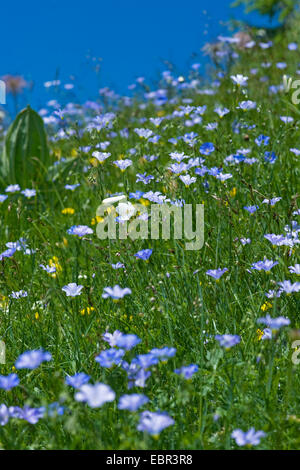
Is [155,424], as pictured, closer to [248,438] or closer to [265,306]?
[248,438]

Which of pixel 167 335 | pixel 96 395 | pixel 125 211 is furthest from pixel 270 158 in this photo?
pixel 96 395

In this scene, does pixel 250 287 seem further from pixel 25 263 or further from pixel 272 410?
pixel 25 263

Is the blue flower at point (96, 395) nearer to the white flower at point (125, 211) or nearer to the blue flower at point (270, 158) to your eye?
the white flower at point (125, 211)

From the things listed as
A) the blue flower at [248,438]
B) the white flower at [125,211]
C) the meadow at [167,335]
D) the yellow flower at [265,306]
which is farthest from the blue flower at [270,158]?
the blue flower at [248,438]

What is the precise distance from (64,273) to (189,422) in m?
1.16

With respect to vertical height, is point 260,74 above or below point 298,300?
above

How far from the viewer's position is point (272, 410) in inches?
58.3

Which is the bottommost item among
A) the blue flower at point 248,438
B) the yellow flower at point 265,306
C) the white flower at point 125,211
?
the blue flower at point 248,438

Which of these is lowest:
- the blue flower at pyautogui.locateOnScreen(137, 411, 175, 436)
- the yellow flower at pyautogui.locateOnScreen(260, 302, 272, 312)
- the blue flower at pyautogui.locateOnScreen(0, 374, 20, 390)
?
the blue flower at pyautogui.locateOnScreen(137, 411, 175, 436)

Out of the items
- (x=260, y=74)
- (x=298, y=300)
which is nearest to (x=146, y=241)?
(x=298, y=300)

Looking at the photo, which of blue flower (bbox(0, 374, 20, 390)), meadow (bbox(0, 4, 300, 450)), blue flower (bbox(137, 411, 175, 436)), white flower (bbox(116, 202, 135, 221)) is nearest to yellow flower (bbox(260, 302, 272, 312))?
meadow (bbox(0, 4, 300, 450))

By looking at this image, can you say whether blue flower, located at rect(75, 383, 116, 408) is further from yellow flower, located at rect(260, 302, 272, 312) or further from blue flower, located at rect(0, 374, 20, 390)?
yellow flower, located at rect(260, 302, 272, 312)

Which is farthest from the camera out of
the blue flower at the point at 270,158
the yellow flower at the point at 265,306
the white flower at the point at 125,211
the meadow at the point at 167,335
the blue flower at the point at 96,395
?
the blue flower at the point at 270,158
